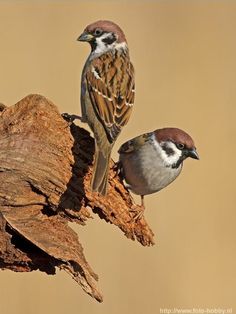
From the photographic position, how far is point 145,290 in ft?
22.4

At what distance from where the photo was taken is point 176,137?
5457 millimetres

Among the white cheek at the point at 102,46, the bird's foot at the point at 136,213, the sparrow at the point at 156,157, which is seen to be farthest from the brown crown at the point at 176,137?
the bird's foot at the point at 136,213

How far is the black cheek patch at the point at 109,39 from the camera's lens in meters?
5.57

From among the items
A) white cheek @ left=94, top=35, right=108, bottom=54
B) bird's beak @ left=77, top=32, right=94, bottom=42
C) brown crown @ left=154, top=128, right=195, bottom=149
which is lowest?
brown crown @ left=154, top=128, right=195, bottom=149

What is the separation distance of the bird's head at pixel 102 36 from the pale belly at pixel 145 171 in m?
0.62

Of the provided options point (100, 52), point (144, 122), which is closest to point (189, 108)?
point (144, 122)

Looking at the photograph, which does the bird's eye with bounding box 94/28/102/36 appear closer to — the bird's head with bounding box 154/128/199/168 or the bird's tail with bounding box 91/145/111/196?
the bird's head with bounding box 154/128/199/168

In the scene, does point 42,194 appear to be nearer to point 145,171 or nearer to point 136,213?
point 136,213

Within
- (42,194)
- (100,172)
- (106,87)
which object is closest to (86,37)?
(106,87)

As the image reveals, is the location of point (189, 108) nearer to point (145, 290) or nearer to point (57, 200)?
point (145, 290)

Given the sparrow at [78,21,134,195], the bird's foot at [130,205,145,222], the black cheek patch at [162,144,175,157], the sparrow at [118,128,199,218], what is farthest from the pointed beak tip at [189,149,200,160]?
the bird's foot at [130,205,145,222]

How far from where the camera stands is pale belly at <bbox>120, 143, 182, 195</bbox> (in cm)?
535

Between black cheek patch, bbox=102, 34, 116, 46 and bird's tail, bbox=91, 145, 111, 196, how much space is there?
0.91 meters

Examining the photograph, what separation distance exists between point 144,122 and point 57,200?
139 inches
